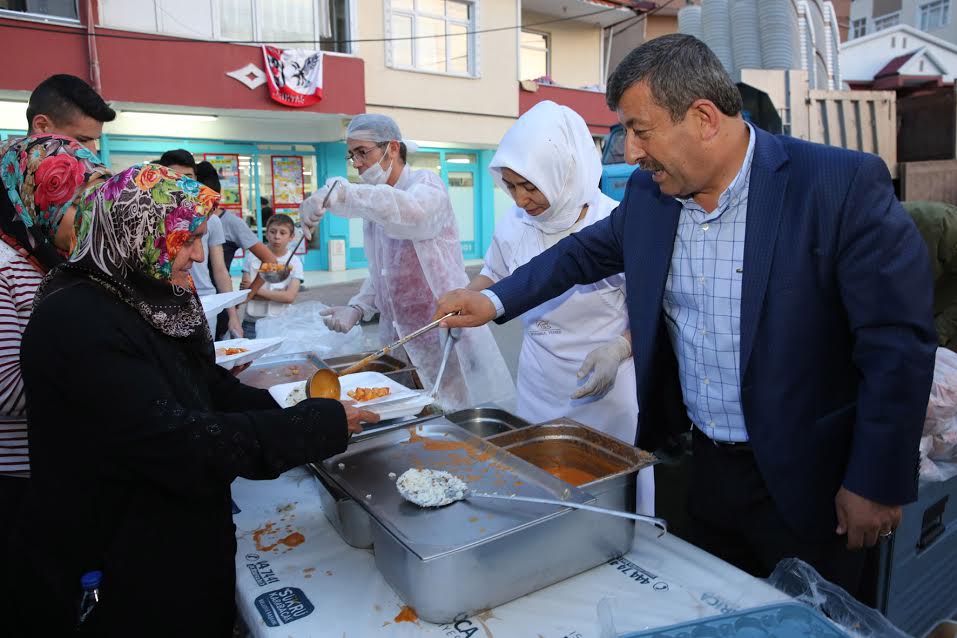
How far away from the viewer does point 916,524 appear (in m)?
1.87

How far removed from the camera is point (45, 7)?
836 cm

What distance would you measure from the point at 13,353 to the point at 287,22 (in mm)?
10116

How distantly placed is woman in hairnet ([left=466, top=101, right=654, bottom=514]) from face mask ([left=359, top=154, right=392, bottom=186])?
2.70 ft

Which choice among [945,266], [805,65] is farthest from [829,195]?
[805,65]

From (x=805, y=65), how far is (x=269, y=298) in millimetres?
6020

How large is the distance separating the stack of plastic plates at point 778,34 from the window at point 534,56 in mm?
8628

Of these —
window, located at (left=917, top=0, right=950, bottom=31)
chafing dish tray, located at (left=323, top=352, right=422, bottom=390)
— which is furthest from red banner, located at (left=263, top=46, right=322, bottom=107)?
window, located at (left=917, top=0, right=950, bottom=31)

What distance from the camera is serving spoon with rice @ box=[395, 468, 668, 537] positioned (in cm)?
112

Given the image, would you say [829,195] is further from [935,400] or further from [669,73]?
[935,400]

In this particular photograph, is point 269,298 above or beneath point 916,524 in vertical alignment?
above

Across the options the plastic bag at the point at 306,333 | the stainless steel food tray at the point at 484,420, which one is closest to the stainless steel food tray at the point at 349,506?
the stainless steel food tray at the point at 484,420

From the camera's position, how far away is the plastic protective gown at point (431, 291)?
2.78 m

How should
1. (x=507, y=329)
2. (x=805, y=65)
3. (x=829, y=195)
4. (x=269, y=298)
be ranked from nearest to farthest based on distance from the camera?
(x=829, y=195)
(x=269, y=298)
(x=805, y=65)
(x=507, y=329)

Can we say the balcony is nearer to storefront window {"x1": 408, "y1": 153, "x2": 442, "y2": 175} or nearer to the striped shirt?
storefront window {"x1": 408, "y1": 153, "x2": 442, "y2": 175}
